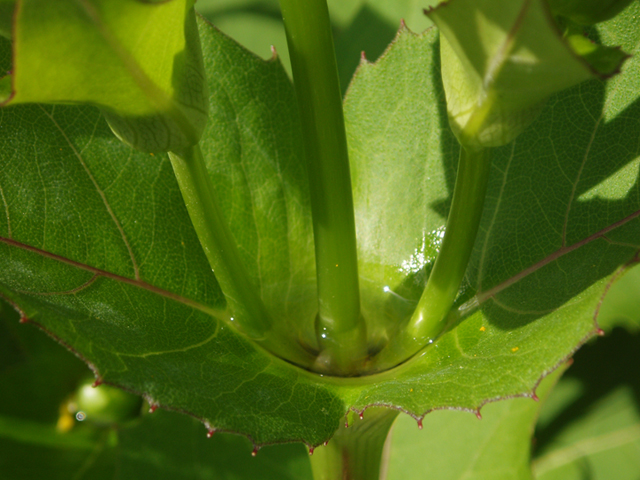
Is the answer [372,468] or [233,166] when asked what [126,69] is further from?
[372,468]

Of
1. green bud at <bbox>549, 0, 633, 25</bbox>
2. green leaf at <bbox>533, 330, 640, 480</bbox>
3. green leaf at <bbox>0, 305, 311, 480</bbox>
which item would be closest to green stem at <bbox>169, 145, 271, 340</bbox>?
green bud at <bbox>549, 0, 633, 25</bbox>

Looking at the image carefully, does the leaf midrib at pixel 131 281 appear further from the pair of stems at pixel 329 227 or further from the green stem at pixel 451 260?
the green stem at pixel 451 260

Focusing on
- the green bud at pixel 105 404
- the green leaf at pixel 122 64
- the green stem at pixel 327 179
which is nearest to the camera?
the green leaf at pixel 122 64

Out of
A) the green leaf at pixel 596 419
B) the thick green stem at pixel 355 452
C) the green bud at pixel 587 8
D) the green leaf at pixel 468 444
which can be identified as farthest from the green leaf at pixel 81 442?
the green bud at pixel 587 8

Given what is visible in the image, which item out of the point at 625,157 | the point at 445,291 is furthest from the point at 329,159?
the point at 625,157

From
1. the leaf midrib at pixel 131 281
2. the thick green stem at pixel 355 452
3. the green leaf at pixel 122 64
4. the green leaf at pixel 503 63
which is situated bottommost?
the thick green stem at pixel 355 452

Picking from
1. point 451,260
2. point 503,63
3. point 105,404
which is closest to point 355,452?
point 451,260

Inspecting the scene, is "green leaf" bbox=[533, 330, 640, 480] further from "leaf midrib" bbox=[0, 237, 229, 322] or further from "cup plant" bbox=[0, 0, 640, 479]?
"leaf midrib" bbox=[0, 237, 229, 322]
